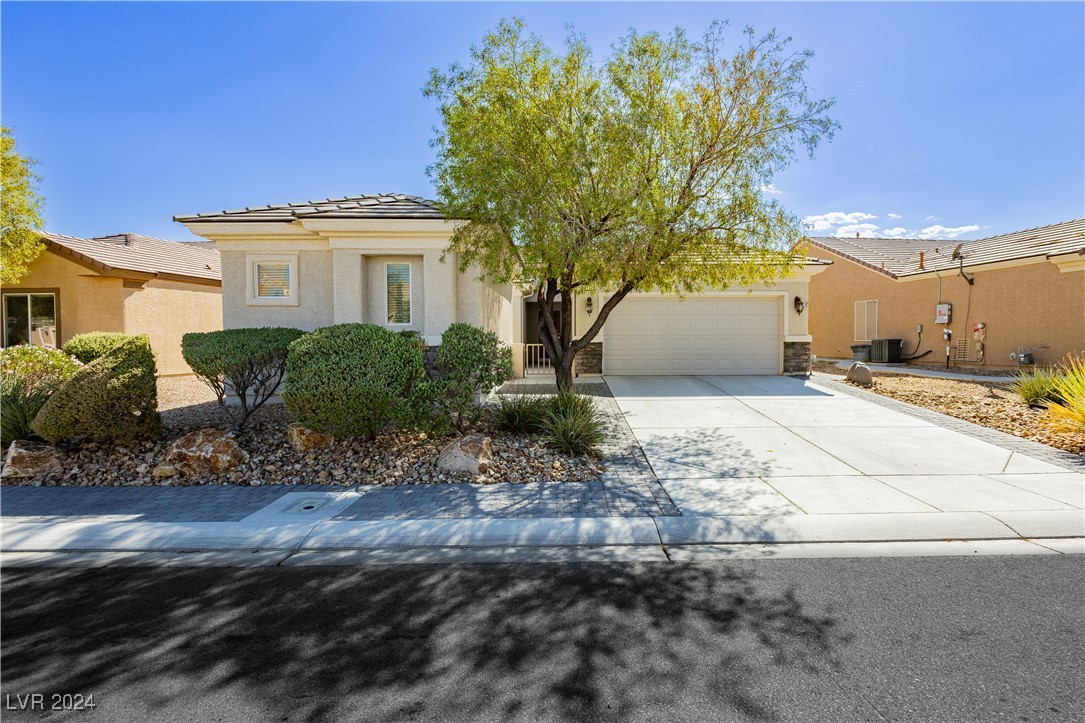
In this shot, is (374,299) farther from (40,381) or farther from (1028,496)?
(1028,496)

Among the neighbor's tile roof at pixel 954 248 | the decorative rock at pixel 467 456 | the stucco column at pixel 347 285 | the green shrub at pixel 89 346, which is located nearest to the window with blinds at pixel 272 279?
the stucco column at pixel 347 285

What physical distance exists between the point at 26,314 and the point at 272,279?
1014cm

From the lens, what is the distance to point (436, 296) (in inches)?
417

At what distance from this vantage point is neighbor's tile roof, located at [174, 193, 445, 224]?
10.3m

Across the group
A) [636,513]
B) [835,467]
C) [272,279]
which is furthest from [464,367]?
[272,279]

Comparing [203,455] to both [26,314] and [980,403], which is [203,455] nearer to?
[980,403]

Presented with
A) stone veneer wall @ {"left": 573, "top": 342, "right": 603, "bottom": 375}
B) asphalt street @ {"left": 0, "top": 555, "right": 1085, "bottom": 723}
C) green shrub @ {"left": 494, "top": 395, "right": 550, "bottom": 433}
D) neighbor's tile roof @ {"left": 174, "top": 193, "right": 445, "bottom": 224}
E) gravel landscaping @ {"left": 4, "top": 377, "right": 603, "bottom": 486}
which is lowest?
asphalt street @ {"left": 0, "top": 555, "right": 1085, "bottom": 723}

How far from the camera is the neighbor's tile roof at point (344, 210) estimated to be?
10344mm

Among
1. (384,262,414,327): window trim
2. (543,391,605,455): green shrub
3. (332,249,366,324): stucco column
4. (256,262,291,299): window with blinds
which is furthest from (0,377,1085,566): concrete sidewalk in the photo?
(256,262,291,299): window with blinds

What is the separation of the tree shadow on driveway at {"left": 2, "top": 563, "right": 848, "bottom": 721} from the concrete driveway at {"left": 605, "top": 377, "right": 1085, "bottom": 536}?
1.82 meters

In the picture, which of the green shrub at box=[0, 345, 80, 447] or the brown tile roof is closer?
the green shrub at box=[0, 345, 80, 447]

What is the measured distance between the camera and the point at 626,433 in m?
8.58

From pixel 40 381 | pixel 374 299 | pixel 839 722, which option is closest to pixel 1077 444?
pixel 839 722

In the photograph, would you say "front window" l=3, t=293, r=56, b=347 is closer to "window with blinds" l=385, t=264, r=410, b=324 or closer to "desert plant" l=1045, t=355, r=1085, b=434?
"window with blinds" l=385, t=264, r=410, b=324
